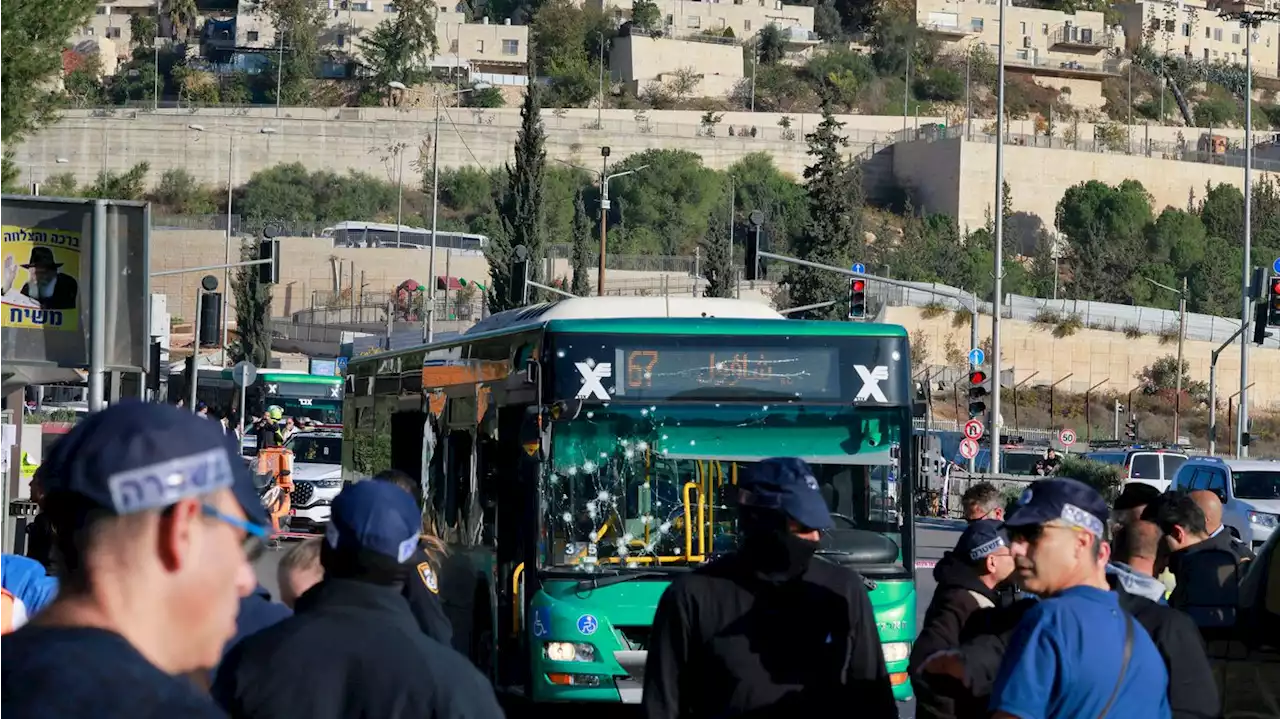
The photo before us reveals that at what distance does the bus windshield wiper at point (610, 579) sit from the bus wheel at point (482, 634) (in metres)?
1.03

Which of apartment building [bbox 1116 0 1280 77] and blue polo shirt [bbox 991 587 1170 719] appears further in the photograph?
apartment building [bbox 1116 0 1280 77]

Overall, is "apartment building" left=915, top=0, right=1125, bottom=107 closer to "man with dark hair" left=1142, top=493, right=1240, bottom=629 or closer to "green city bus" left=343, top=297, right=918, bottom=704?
"green city bus" left=343, top=297, right=918, bottom=704

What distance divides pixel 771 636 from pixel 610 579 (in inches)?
233

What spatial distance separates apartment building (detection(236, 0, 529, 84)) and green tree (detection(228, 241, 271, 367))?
6435 cm

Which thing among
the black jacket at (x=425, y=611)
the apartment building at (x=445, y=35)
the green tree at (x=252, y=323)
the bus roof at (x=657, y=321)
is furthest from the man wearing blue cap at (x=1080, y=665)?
the apartment building at (x=445, y=35)

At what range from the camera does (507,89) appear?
13888cm

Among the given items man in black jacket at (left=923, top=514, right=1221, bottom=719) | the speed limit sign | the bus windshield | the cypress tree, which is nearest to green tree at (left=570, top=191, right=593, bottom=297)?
the cypress tree

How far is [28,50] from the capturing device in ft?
56.6

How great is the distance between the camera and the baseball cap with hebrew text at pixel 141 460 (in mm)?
2580

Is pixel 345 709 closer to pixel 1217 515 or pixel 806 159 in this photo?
pixel 1217 515

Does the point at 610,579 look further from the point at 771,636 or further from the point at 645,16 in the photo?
the point at 645,16

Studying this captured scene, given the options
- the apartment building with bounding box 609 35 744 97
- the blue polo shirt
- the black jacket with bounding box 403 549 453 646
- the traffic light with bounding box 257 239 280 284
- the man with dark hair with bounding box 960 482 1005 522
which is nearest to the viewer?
the blue polo shirt

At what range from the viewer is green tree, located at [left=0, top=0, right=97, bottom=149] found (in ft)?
56.4

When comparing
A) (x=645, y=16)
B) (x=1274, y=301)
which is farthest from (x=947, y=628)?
(x=645, y=16)
